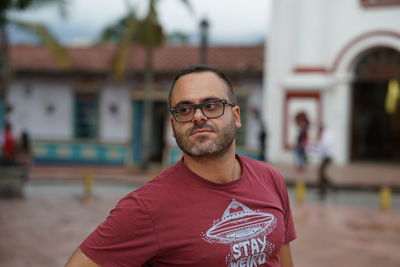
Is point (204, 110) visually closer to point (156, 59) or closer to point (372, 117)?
point (156, 59)

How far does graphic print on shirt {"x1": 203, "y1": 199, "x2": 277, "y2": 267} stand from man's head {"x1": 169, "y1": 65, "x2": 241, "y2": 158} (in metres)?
0.23

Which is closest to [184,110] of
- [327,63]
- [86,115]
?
[327,63]

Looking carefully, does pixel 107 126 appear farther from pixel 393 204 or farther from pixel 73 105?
pixel 393 204

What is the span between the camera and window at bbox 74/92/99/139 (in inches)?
720

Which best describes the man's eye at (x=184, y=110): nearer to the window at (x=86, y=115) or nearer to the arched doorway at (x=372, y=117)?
the arched doorway at (x=372, y=117)

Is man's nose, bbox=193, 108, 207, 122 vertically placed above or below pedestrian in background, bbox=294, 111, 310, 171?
above

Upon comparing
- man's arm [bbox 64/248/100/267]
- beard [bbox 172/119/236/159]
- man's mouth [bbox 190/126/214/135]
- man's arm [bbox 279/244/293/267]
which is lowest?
man's arm [bbox 279/244/293/267]

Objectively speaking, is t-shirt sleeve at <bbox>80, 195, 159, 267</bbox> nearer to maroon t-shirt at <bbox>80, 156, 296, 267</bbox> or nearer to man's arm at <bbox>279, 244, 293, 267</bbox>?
maroon t-shirt at <bbox>80, 156, 296, 267</bbox>

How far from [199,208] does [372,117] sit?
61.4 feet

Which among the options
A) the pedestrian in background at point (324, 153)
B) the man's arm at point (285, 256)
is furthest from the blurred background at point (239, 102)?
the man's arm at point (285, 256)

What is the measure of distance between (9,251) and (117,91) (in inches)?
489

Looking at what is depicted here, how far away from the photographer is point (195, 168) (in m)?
1.86

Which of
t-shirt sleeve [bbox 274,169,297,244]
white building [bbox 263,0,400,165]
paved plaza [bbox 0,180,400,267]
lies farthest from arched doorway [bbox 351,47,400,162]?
t-shirt sleeve [bbox 274,169,297,244]

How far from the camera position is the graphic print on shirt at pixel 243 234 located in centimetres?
174
